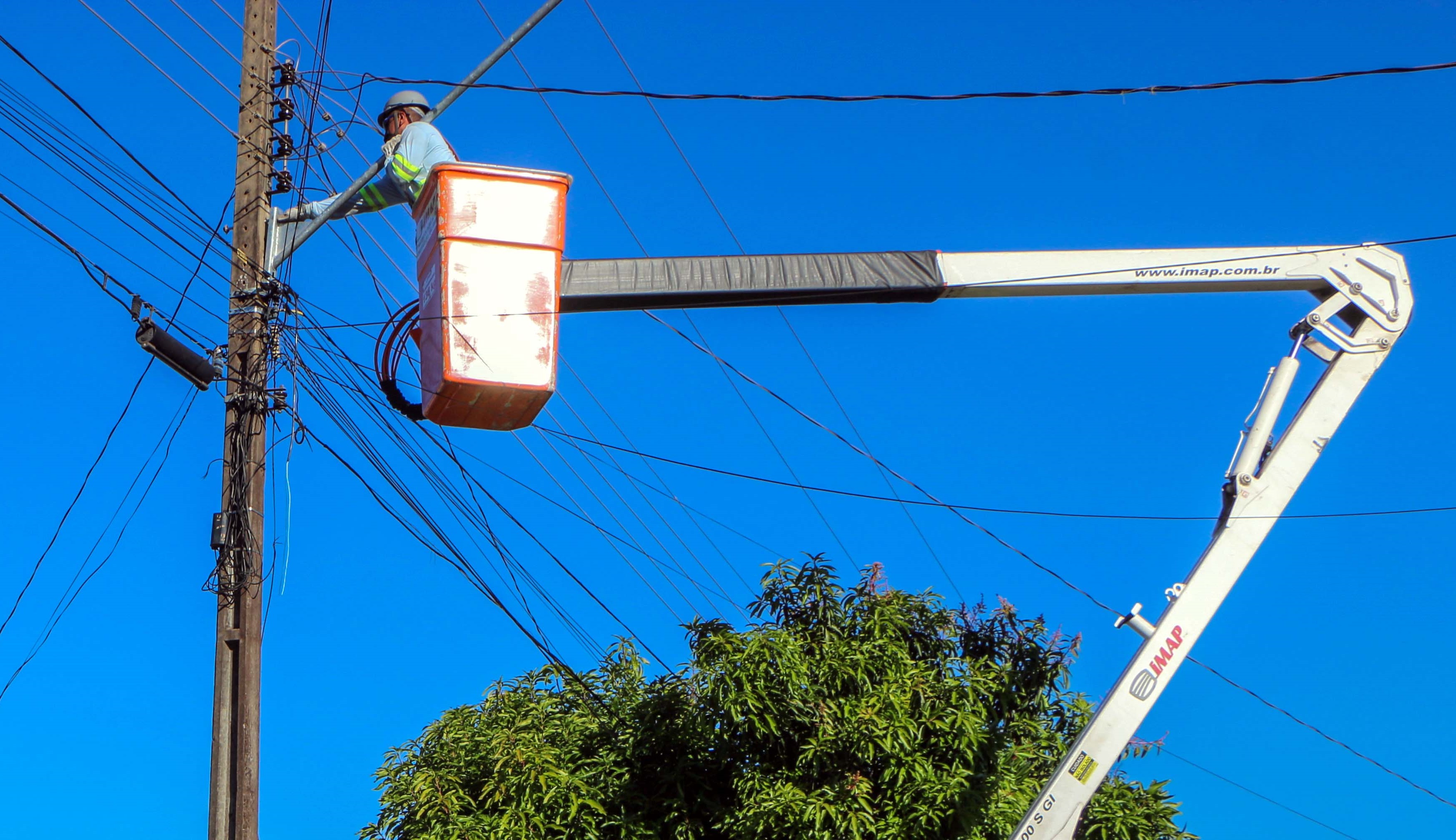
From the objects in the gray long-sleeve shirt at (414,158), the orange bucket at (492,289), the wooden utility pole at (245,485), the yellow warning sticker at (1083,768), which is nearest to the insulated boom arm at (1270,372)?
the yellow warning sticker at (1083,768)

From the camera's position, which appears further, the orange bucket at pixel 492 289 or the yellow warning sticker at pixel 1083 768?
the yellow warning sticker at pixel 1083 768

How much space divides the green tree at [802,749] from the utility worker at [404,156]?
4161 millimetres

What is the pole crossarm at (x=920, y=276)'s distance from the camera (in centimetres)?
792

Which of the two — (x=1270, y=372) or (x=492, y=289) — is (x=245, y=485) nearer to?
(x=492, y=289)

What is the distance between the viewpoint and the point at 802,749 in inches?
412

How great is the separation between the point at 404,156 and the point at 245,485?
9.75 ft

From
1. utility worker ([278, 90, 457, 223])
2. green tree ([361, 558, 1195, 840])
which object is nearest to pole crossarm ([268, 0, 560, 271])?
utility worker ([278, 90, 457, 223])

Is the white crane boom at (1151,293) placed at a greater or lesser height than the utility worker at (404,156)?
greater

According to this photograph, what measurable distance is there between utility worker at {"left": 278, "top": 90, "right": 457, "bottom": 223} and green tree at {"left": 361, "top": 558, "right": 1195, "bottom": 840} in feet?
13.7

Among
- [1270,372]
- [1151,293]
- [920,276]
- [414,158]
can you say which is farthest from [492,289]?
[1270,372]

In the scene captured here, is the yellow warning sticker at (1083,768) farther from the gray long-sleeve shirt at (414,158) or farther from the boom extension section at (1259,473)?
the gray long-sleeve shirt at (414,158)

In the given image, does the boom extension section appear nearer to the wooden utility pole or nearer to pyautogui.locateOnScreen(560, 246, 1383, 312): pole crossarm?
pyautogui.locateOnScreen(560, 246, 1383, 312): pole crossarm

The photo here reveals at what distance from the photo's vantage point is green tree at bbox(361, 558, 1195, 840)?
33.7 feet

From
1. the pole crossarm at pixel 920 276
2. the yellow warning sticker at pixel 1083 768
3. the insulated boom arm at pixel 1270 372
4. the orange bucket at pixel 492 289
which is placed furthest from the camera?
the yellow warning sticker at pixel 1083 768
